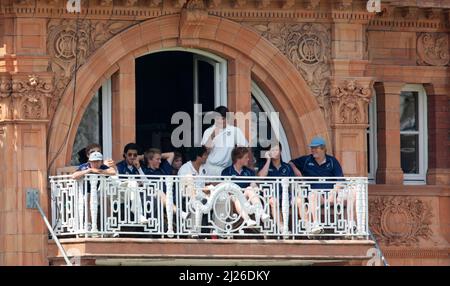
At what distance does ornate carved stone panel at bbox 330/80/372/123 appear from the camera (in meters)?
46.2

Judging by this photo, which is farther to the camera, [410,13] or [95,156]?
[410,13]

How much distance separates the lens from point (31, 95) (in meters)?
44.5

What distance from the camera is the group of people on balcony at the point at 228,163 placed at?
44.2 metres

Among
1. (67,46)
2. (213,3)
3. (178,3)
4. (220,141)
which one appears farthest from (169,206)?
(213,3)

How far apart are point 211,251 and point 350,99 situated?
13.8 feet

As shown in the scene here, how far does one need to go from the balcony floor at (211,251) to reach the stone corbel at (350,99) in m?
2.60

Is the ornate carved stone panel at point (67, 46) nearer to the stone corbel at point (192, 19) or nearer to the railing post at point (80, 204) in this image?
the stone corbel at point (192, 19)

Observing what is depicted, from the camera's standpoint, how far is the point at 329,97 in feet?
152

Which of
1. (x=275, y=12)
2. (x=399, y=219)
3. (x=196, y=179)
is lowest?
(x=399, y=219)

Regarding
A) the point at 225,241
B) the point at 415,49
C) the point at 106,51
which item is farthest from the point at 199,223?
the point at 415,49

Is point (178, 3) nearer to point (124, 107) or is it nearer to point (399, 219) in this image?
point (124, 107)
